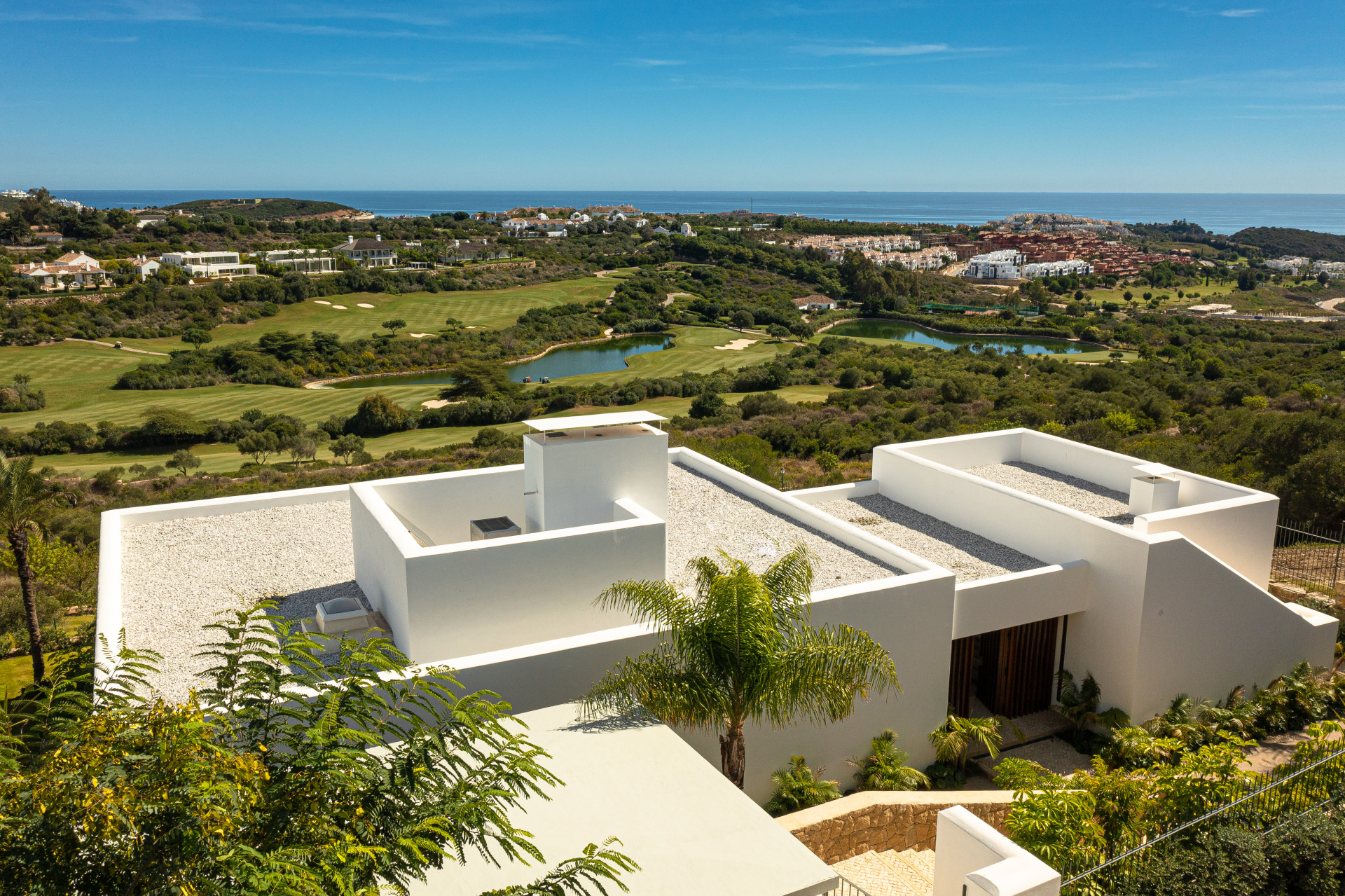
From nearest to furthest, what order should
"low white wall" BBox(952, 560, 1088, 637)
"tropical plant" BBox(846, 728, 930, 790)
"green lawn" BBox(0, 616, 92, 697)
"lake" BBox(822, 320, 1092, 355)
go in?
"tropical plant" BBox(846, 728, 930, 790) → "low white wall" BBox(952, 560, 1088, 637) → "green lawn" BBox(0, 616, 92, 697) → "lake" BBox(822, 320, 1092, 355)

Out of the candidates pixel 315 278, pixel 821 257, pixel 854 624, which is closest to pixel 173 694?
pixel 854 624

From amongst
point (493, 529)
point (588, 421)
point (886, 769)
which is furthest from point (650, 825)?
point (588, 421)

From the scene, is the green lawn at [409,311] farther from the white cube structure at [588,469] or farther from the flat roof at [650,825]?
the flat roof at [650,825]

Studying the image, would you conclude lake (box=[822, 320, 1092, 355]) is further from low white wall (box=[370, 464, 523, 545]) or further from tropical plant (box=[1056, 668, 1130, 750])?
low white wall (box=[370, 464, 523, 545])

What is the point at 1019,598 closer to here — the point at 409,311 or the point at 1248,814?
the point at 1248,814

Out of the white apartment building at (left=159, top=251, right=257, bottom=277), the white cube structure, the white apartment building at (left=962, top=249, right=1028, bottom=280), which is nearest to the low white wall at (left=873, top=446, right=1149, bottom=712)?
the white cube structure

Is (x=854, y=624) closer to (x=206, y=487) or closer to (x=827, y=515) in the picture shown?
(x=827, y=515)
